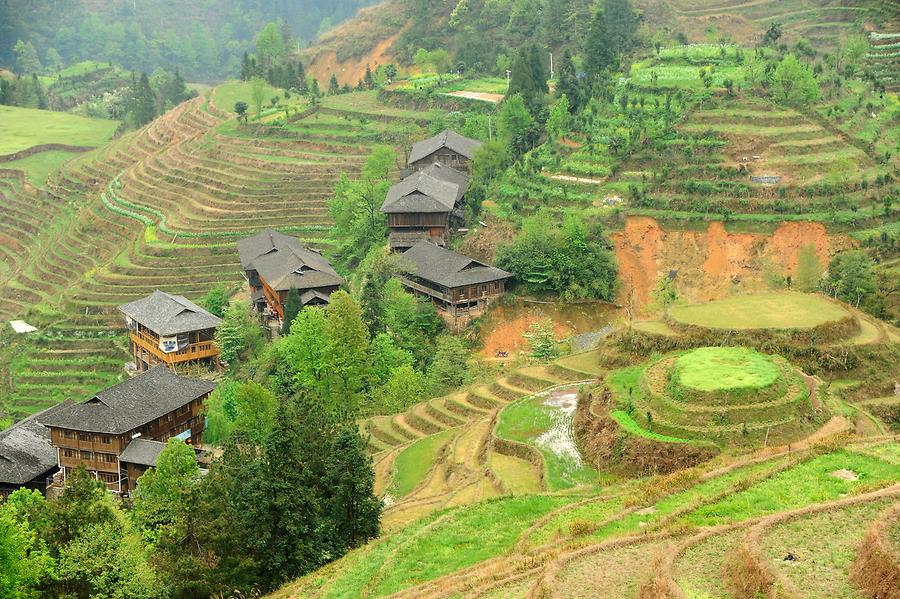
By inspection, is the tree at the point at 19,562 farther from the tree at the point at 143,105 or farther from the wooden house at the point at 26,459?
the tree at the point at 143,105

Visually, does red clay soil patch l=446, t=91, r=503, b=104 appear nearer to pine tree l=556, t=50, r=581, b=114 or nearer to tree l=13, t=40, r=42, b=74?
pine tree l=556, t=50, r=581, b=114

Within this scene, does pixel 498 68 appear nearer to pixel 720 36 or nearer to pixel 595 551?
pixel 720 36

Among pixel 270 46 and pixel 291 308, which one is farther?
pixel 270 46

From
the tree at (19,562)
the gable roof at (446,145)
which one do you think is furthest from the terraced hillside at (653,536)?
the gable roof at (446,145)

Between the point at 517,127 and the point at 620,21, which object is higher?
the point at 620,21

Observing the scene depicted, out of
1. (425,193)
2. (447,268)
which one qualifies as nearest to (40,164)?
(425,193)

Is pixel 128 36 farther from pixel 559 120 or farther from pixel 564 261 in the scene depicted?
pixel 564 261
